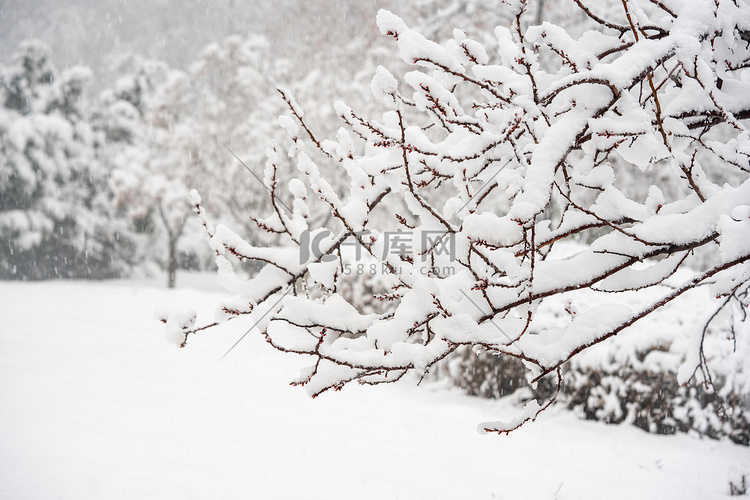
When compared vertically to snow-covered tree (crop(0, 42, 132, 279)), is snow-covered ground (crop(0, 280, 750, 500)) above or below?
below

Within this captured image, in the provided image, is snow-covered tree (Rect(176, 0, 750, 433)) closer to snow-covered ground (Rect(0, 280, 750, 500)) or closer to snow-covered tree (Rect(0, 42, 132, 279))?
snow-covered ground (Rect(0, 280, 750, 500))

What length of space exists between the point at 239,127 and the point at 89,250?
407 inches

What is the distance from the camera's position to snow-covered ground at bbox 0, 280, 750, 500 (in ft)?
10.3

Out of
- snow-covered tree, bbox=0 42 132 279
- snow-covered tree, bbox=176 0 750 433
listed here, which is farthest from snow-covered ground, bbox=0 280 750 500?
snow-covered tree, bbox=0 42 132 279

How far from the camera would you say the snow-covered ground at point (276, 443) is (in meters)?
3.13

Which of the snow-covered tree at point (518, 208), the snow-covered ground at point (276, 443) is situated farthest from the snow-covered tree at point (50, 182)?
the snow-covered tree at point (518, 208)

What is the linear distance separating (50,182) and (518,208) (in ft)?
71.1

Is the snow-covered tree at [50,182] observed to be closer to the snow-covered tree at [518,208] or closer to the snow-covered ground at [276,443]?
the snow-covered ground at [276,443]

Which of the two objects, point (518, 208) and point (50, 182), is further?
point (50, 182)

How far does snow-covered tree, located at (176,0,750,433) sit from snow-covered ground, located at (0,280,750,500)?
5.92 feet

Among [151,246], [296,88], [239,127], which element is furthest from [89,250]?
[296,88]

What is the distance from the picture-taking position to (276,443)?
3.82 meters

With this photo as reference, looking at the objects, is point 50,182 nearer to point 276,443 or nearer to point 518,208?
point 276,443

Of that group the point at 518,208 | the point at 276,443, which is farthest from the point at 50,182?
the point at 518,208
